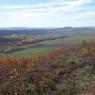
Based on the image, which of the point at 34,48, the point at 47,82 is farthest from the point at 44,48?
the point at 47,82

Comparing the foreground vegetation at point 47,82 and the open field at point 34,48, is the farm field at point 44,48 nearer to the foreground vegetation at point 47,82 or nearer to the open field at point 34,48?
the open field at point 34,48

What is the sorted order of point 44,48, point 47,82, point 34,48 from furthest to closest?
point 34,48 < point 44,48 < point 47,82

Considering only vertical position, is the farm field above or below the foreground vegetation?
below

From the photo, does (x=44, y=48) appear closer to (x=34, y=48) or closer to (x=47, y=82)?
(x=34, y=48)

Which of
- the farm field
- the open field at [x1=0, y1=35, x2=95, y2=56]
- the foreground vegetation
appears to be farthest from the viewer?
the open field at [x1=0, y1=35, x2=95, y2=56]

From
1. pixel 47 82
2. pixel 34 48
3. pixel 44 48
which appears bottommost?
pixel 34 48

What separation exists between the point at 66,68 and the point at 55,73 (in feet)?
6.48

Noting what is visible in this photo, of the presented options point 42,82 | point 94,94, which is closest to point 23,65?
point 42,82

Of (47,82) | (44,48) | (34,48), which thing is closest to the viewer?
(47,82)

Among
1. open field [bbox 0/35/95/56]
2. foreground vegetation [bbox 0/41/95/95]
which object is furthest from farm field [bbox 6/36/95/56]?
foreground vegetation [bbox 0/41/95/95]

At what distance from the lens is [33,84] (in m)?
13.2

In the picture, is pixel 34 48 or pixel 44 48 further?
pixel 34 48

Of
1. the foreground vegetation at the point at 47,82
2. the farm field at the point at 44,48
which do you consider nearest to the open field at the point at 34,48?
the farm field at the point at 44,48

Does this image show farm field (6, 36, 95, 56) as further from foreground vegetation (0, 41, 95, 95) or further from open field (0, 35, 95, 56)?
foreground vegetation (0, 41, 95, 95)
